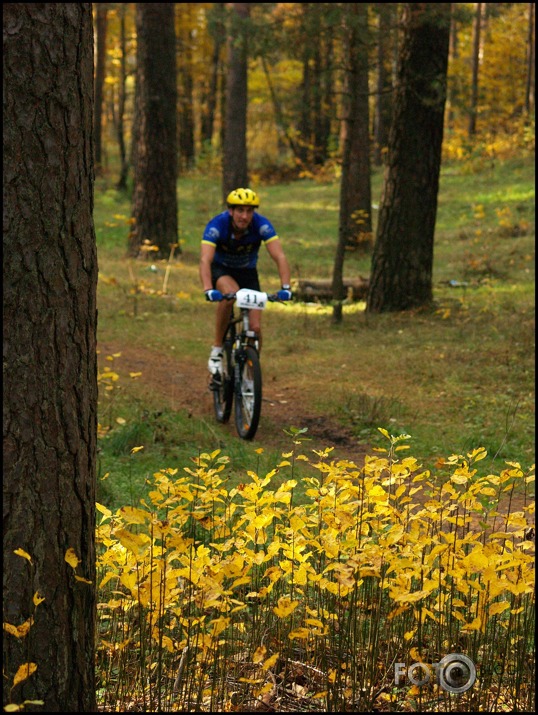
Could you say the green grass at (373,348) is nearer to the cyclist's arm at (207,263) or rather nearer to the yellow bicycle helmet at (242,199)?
the cyclist's arm at (207,263)

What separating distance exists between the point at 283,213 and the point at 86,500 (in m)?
22.1

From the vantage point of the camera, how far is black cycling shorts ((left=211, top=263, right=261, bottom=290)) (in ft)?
25.8

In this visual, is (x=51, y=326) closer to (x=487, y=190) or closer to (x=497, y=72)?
(x=487, y=190)

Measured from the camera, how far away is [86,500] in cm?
287

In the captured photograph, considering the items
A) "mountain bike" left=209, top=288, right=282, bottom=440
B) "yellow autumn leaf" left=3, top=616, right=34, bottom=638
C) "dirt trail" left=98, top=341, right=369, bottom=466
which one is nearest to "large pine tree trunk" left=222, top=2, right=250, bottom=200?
"dirt trail" left=98, top=341, right=369, bottom=466

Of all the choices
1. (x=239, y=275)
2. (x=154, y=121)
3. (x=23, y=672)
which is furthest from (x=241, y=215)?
(x=154, y=121)

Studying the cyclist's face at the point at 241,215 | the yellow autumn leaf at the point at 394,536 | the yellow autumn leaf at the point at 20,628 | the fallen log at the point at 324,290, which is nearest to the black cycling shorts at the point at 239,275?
the cyclist's face at the point at 241,215

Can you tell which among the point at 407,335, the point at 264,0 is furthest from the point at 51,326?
the point at 264,0

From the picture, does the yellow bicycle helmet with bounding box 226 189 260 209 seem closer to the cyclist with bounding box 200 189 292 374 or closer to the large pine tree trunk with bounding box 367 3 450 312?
the cyclist with bounding box 200 189 292 374

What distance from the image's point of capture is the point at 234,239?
304 inches

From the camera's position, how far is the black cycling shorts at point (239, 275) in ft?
25.8

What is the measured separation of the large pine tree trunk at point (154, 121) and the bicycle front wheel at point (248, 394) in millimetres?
8249

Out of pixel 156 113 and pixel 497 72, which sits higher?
pixel 497 72

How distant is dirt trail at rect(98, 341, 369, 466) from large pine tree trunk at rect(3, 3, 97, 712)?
419 centimetres
